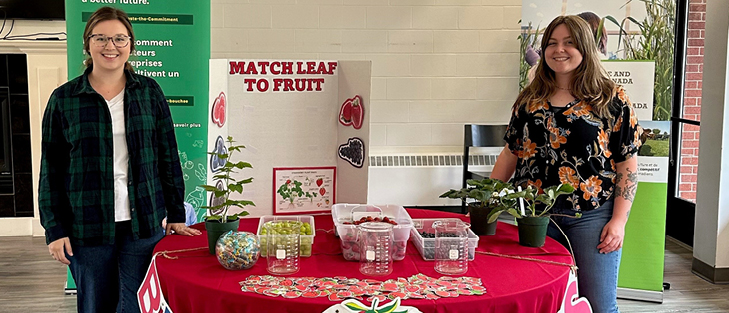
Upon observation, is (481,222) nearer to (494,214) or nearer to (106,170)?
(494,214)

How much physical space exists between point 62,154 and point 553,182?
1.62m

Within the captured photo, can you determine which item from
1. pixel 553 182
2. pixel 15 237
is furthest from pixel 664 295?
pixel 15 237

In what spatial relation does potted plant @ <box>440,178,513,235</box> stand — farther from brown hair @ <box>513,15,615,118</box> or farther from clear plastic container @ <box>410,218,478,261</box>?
brown hair @ <box>513,15,615,118</box>

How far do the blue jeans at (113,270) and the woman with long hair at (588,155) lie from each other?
4.41 feet

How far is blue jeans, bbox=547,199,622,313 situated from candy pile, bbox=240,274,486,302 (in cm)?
66

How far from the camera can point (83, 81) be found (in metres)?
2.12

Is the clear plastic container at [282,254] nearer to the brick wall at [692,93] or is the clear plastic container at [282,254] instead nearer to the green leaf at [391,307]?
the green leaf at [391,307]

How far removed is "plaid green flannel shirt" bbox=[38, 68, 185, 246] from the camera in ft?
6.86

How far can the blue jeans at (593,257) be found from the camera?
2246 millimetres

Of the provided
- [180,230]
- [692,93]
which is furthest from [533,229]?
[692,93]

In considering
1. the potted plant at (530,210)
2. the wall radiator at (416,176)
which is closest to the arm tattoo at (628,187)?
the potted plant at (530,210)

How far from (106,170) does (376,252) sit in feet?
3.02

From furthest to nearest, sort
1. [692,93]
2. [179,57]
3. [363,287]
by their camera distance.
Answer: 1. [692,93]
2. [179,57]
3. [363,287]

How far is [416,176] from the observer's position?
4988mm
